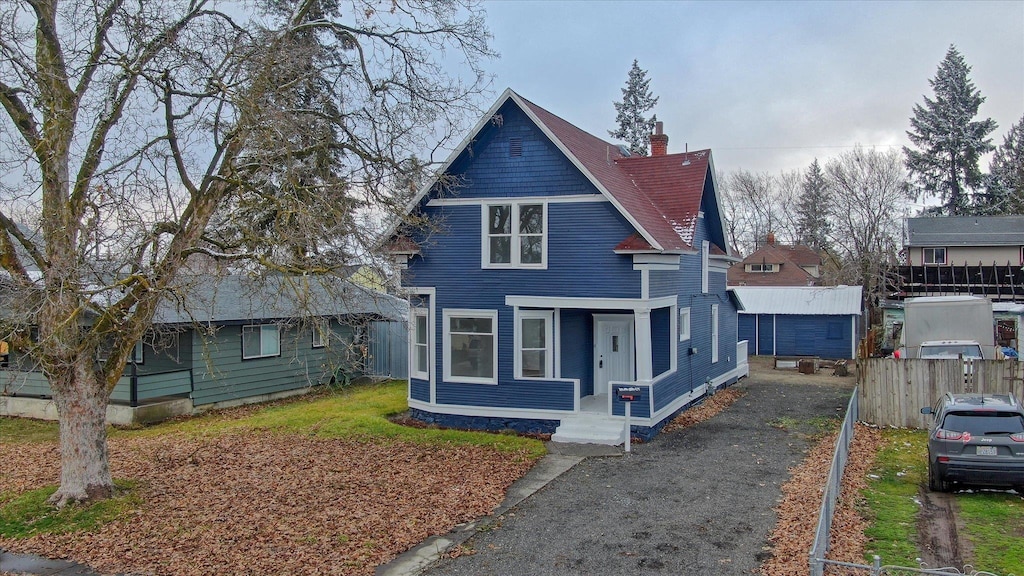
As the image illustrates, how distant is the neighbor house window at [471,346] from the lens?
18203mm

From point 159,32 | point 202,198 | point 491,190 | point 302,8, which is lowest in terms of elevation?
point 202,198

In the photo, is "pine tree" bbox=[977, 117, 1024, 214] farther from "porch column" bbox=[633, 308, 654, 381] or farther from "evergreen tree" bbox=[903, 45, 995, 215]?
"porch column" bbox=[633, 308, 654, 381]

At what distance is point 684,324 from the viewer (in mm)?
21281

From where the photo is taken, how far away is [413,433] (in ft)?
57.6

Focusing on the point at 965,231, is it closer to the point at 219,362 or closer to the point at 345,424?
the point at 345,424

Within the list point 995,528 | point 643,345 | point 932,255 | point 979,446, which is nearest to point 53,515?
point 643,345

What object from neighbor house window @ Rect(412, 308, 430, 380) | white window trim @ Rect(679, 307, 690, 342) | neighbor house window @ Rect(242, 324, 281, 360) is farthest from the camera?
neighbor house window @ Rect(242, 324, 281, 360)

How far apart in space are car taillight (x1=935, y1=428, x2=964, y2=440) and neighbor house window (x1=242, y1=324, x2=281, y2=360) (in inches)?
747

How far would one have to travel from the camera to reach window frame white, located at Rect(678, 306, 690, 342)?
20.9 metres

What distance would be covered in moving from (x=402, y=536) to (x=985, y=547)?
7.94 meters

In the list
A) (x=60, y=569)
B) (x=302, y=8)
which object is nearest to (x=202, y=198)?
(x=302, y=8)

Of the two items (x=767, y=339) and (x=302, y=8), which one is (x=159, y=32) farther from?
(x=767, y=339)

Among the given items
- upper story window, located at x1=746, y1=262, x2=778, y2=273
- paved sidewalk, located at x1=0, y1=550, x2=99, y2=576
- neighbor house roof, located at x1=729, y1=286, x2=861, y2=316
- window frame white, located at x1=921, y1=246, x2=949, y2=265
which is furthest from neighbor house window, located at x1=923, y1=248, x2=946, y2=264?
paved sidewalk, located at x1=0, y1=550, x2=99, y2=576

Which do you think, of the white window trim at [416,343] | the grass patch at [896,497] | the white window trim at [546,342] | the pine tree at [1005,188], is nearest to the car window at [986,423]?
the grass patch at [896,497]
